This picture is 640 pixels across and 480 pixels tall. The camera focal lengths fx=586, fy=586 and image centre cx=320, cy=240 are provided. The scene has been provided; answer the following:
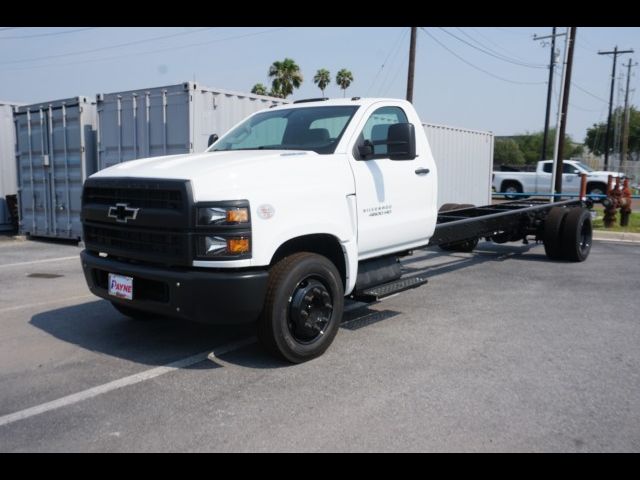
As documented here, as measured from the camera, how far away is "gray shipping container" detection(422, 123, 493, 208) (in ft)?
50.8

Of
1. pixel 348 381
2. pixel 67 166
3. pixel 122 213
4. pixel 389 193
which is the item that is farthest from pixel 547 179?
pixel 122 213

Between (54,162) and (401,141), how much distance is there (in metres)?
9.86

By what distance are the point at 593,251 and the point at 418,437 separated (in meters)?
9.34

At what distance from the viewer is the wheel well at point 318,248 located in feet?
14.9

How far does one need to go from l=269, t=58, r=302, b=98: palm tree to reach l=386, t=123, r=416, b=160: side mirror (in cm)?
3905

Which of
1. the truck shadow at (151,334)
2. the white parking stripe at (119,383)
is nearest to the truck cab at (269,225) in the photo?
the truck shadow at (151,334)

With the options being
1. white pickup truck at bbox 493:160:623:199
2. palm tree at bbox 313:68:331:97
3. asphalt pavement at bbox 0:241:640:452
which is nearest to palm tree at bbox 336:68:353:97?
palm tree at bbox 313:68:331:97

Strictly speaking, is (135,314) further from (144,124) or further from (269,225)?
(144,124)

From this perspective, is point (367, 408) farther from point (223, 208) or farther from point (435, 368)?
point (223, 208)

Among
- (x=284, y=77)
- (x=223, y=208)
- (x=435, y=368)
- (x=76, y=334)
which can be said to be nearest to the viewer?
(x=223, y=208)

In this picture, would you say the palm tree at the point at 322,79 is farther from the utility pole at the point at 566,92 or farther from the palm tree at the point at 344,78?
the utility pole at the point at 566,92

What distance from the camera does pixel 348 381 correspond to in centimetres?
418
